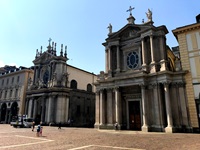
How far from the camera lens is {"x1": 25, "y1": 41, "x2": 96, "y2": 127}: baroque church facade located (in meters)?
39.0

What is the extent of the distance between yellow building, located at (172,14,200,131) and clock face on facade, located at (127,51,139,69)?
693cm

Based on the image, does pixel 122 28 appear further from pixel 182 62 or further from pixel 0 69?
pixel 0 69

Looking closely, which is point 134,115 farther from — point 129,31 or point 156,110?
point 129,31

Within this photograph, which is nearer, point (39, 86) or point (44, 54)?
point (39, 86)

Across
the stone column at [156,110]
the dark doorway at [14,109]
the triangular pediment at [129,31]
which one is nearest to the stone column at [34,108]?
the dark doorway at [14,109]

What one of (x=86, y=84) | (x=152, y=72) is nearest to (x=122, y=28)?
(x=152, y=72)

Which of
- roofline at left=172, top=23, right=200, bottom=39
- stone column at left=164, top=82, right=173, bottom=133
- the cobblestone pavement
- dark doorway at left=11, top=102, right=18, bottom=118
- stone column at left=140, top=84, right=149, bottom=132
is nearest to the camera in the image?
the cobblestone pavement

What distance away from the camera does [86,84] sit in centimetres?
4678

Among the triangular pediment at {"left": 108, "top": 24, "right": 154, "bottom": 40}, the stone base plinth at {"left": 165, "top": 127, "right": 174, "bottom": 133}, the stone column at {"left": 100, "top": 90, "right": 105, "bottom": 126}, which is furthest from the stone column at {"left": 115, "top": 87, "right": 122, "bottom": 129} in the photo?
the triangular pediment at {"left": 108, "top": 24, "right": 154, "bottom": 40}

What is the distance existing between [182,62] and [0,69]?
64141 mm

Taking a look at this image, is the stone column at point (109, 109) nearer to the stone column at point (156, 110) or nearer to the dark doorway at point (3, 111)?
the stone column at point (156, 110)

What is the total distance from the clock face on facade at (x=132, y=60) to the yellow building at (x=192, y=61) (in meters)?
6.93

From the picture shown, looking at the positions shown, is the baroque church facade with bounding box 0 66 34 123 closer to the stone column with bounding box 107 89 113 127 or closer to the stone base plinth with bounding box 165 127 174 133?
the stone column with bounding box 107 89 113 127

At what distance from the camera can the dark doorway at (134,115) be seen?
2590cm
